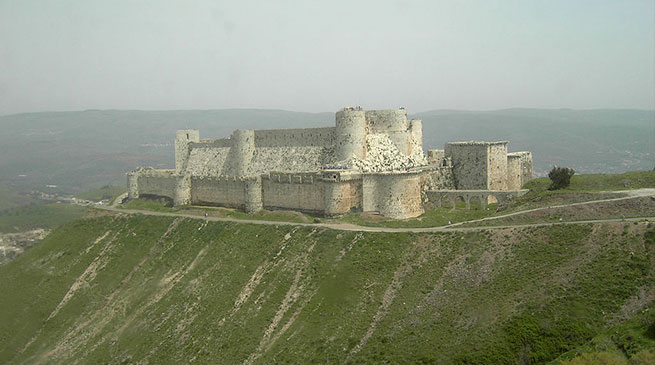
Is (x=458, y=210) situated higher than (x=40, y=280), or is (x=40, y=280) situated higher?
(x=458, y=210)

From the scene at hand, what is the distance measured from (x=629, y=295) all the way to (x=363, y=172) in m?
28.0

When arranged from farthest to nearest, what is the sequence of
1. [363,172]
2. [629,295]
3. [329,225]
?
[363,172] < [329,225] < [629,295]

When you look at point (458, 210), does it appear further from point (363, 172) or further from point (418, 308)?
point (418, 308)

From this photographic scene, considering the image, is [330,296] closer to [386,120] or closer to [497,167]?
[386,120]

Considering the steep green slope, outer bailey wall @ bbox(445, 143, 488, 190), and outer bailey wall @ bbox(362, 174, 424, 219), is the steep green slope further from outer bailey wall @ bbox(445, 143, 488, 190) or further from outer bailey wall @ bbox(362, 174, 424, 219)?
outer bailey wall @ bbox(445, 143, 488, 190)

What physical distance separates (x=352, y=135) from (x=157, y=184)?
33.6 meters

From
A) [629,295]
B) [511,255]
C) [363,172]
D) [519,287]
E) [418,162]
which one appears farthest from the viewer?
[418,162]

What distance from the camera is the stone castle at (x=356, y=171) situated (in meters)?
51.8

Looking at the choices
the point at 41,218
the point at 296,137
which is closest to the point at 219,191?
the point at 296,137

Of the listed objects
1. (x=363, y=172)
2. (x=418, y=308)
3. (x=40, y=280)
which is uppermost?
(x=363, y=172)

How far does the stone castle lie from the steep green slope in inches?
239

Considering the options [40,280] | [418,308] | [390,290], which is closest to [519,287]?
[418,308]

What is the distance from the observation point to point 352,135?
56.8 meters

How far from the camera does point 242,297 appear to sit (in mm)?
42344
